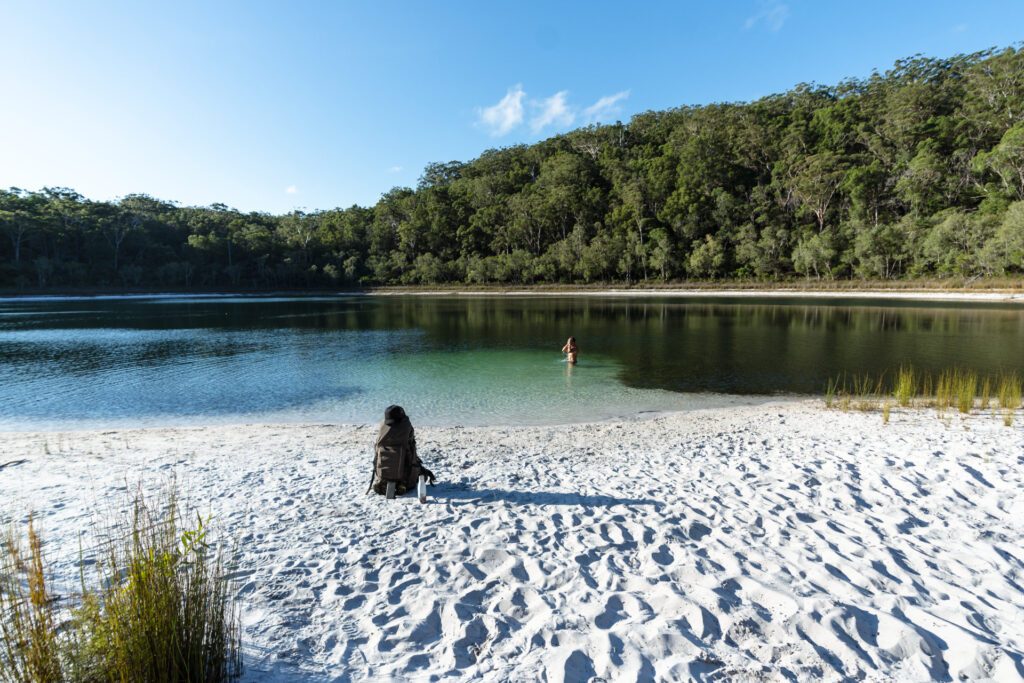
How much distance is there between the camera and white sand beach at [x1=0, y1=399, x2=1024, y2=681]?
2.75 metres

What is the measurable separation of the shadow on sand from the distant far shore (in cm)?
5269

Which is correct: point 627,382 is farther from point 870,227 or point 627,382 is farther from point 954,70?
point 954,70

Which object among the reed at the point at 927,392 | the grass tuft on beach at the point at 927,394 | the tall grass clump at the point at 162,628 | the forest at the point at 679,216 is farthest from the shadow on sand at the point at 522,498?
the forest at the point at 679,216

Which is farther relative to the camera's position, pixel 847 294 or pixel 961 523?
pixel 847 294

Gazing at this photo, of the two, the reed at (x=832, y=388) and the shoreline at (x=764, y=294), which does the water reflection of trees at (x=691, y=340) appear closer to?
the reed at (x=832, y=388)

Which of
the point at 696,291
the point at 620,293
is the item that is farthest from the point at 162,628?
the point at 696,291

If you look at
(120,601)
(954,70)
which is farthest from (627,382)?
(954,70)

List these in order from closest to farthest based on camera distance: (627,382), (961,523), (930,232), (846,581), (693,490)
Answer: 1. (846,581)
2. (961,523)
3. (693,490)
4. (627,382)
5. (930,232)

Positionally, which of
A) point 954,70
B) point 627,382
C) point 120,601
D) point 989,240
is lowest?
point 627,382

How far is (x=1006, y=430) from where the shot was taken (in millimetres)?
7188

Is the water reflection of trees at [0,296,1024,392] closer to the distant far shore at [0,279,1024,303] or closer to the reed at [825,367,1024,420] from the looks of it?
the reed at [825,367,1024,420]

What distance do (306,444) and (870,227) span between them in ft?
239

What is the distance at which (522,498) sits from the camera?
5230 millimetres

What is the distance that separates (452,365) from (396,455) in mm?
12438
